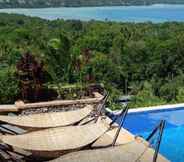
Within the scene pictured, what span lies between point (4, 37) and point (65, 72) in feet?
80.8

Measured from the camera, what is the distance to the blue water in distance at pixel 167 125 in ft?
25.6

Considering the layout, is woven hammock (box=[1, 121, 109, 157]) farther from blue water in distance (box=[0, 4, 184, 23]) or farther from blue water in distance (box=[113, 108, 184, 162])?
blue water in distance (box=[0, 4, 184, 23])

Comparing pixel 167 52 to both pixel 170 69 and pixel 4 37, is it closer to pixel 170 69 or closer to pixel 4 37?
pixel 170 69

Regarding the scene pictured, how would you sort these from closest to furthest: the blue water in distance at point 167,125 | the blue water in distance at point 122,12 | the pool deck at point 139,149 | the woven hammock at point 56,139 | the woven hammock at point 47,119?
the pool deck at point 139,149 < the woven hammock at point 56,139 < the woven hammock at point 47,119 < the blue water in distance at point 167,125 < the blue water in distance at point 122,12

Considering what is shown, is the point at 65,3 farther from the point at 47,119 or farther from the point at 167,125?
the point at 47,119

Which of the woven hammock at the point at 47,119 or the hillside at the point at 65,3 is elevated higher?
the woven hammock at the point at 47,119

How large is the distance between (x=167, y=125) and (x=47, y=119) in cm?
330

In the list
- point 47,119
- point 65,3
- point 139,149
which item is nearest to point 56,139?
point 47,119

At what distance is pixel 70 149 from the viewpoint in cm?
508

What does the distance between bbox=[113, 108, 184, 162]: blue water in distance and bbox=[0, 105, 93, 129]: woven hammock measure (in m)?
2.01

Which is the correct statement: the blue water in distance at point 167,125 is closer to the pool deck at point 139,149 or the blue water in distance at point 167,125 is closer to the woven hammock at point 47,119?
the woven hammock at point 47,119

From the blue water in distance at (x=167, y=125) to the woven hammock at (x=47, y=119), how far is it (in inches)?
79.1

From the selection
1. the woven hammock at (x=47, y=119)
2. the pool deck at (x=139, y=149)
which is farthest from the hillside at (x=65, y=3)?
the pool deck at (x=139, y=149)

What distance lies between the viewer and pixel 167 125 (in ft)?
28.3
